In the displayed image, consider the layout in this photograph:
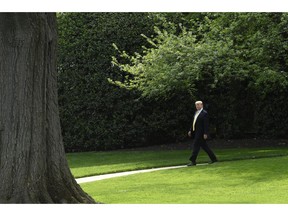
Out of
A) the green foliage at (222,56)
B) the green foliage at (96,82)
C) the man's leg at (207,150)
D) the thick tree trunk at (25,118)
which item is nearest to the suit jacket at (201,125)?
the man's leg at (207,150)

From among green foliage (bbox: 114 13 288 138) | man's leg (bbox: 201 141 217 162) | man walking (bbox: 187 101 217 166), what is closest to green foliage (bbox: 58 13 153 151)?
green foliage (bbox: 114 13 288 138)

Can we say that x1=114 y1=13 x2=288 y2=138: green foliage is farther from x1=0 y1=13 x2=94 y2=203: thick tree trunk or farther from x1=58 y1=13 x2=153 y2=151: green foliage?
x1=0 y1=13 x2=94 y2=203: thick tree trunk

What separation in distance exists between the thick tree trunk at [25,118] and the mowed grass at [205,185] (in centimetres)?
172

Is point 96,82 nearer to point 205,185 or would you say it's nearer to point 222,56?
point 222,56

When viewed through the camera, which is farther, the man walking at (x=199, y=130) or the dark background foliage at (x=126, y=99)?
the dark background foliage at (x=126, y=99)

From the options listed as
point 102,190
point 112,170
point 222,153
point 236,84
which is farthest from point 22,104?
A: point 236,84

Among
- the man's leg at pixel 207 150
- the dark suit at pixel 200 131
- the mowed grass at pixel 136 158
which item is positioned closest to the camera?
the dark suit at pixel 200 131

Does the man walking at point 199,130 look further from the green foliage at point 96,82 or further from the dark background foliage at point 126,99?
the green foliage at point 96,82

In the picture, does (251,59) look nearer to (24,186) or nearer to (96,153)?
(96,153)

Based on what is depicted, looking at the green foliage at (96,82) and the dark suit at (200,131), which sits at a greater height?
the green foliage at (96,82)

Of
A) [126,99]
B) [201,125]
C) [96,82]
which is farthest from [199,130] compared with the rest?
[96,82]

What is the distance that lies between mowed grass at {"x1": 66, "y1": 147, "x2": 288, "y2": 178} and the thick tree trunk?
6709 mm

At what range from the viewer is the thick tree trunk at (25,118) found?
11.0m

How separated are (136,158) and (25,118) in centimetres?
1126
